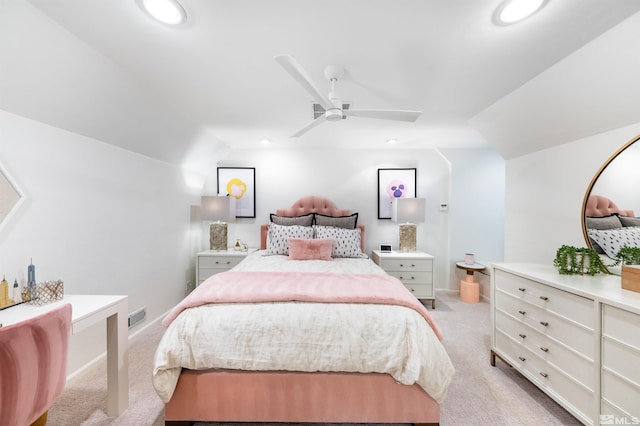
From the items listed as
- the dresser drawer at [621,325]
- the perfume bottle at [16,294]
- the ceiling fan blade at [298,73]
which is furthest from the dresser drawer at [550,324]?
the perfume bottle at [16,294]

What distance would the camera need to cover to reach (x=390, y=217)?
404 centimetres

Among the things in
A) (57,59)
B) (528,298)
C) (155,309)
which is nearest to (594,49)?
(528,298)

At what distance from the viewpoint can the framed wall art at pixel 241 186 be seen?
4062 mm

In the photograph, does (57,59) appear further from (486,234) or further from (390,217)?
(486,234)

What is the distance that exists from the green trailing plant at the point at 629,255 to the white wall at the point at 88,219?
12.7 feet

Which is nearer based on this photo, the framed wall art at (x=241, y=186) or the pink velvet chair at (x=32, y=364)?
the pink velvet chair at (x=32, y=364)

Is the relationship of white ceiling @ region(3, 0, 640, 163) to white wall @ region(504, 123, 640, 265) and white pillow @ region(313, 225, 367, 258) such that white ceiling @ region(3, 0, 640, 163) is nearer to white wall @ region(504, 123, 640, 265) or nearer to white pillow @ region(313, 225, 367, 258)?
white wall @ region(504, 123, 640, 265)

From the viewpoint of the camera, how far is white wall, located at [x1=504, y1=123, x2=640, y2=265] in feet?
6.58

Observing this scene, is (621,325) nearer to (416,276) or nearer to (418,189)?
(416,276)

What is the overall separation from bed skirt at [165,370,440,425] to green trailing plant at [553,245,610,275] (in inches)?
53.3

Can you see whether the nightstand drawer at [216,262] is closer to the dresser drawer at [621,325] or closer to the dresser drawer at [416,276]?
the dresser drawer at [416,276]

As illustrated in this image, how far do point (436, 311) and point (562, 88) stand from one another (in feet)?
8.75

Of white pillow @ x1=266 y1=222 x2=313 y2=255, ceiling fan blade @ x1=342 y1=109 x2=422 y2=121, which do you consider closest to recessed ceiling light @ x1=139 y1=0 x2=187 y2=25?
ceiling fan blade @ x1=342 y1=109 x2=422 y2=121

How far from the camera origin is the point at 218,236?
3828 mm
